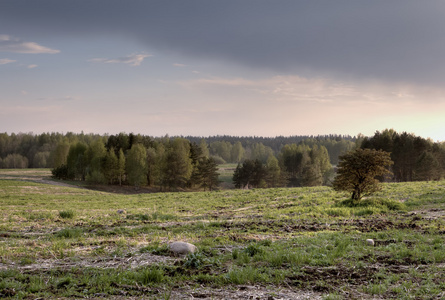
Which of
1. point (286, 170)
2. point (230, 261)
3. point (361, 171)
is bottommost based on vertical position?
point (286, 170)

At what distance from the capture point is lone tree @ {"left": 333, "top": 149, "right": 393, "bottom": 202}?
1981 centimetres

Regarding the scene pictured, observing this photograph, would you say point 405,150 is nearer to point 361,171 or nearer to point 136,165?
point 361,171

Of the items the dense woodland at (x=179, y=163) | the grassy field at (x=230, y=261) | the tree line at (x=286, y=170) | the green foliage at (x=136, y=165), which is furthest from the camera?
the tree line at (x=286, y=170)

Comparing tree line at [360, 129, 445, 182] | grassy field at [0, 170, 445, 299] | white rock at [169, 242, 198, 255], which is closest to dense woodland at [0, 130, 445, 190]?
tree line at [360, 129, 445, 182]

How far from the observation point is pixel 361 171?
1997 cm

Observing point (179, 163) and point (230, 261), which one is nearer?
point (230, 261)

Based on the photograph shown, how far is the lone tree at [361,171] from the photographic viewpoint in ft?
65.0

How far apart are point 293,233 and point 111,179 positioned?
66768 millimetres

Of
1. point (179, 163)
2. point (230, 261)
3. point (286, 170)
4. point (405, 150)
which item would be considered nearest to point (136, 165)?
point (179, 163)

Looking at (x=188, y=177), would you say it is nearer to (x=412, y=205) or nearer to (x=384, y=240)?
(x=412, y=205)

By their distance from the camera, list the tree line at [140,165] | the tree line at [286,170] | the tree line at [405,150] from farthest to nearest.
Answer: the tree line at [286,170], the tree line at [140,165], the tree line at [405,150]

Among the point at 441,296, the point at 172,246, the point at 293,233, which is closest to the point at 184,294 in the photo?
the point at 172,246

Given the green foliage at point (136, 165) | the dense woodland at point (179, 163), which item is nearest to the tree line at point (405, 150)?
the dense woodland at point (179, 163)

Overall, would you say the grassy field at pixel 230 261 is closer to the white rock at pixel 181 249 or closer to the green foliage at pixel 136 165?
the white rock at pixel 181 249
